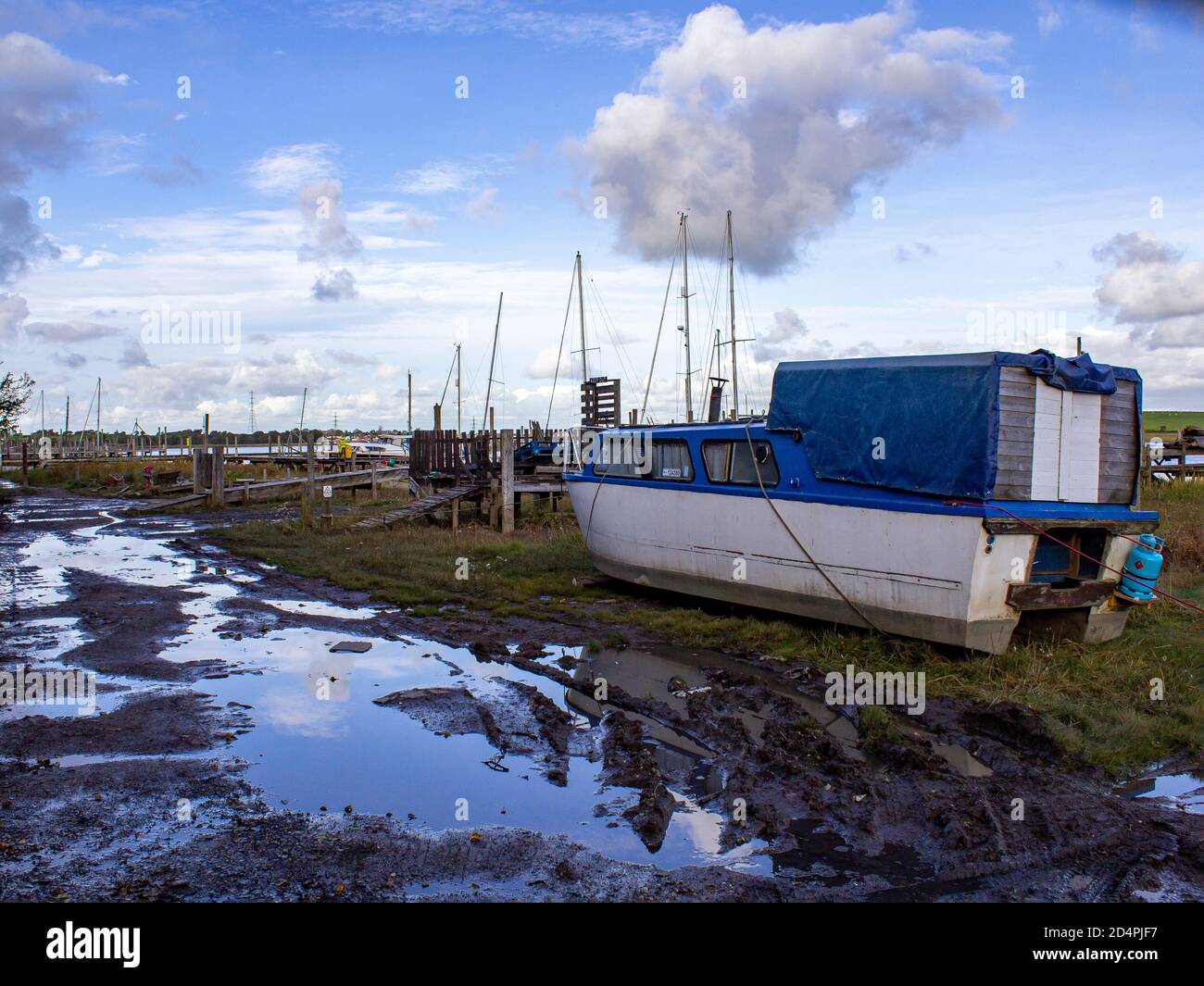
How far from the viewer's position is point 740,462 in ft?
37.3

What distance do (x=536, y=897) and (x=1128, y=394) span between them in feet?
26.3

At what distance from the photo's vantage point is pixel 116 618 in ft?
38.3

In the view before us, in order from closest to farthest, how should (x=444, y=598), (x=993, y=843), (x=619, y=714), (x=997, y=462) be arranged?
(x=993, y=843) < (x=619, y=714) < (x=997, y=462) < (x=444, y=598)

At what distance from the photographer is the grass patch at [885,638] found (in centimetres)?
746

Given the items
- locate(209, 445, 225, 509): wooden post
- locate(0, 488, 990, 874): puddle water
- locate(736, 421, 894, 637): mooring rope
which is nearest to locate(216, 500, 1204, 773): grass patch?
locate(736, 421, 894, 637): mooring rope

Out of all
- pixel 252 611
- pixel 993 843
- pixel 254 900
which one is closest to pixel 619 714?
pixel 993 843

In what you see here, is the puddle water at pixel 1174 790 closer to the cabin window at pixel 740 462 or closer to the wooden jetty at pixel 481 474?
the cabin window at pixel 740 462

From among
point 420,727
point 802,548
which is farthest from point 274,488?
point 420,727

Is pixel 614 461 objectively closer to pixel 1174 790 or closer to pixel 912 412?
pixel 912 412

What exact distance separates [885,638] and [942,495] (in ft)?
5.36

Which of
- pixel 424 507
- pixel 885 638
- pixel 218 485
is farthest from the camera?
pixel 218 485

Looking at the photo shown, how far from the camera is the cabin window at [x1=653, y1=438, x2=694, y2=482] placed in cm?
1223

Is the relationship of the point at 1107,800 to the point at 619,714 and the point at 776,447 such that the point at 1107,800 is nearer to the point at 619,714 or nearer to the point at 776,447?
the point at 619,714

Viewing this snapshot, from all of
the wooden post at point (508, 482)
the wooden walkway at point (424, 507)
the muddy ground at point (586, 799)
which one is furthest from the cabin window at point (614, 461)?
the wooden walkway at point (424, 507)
